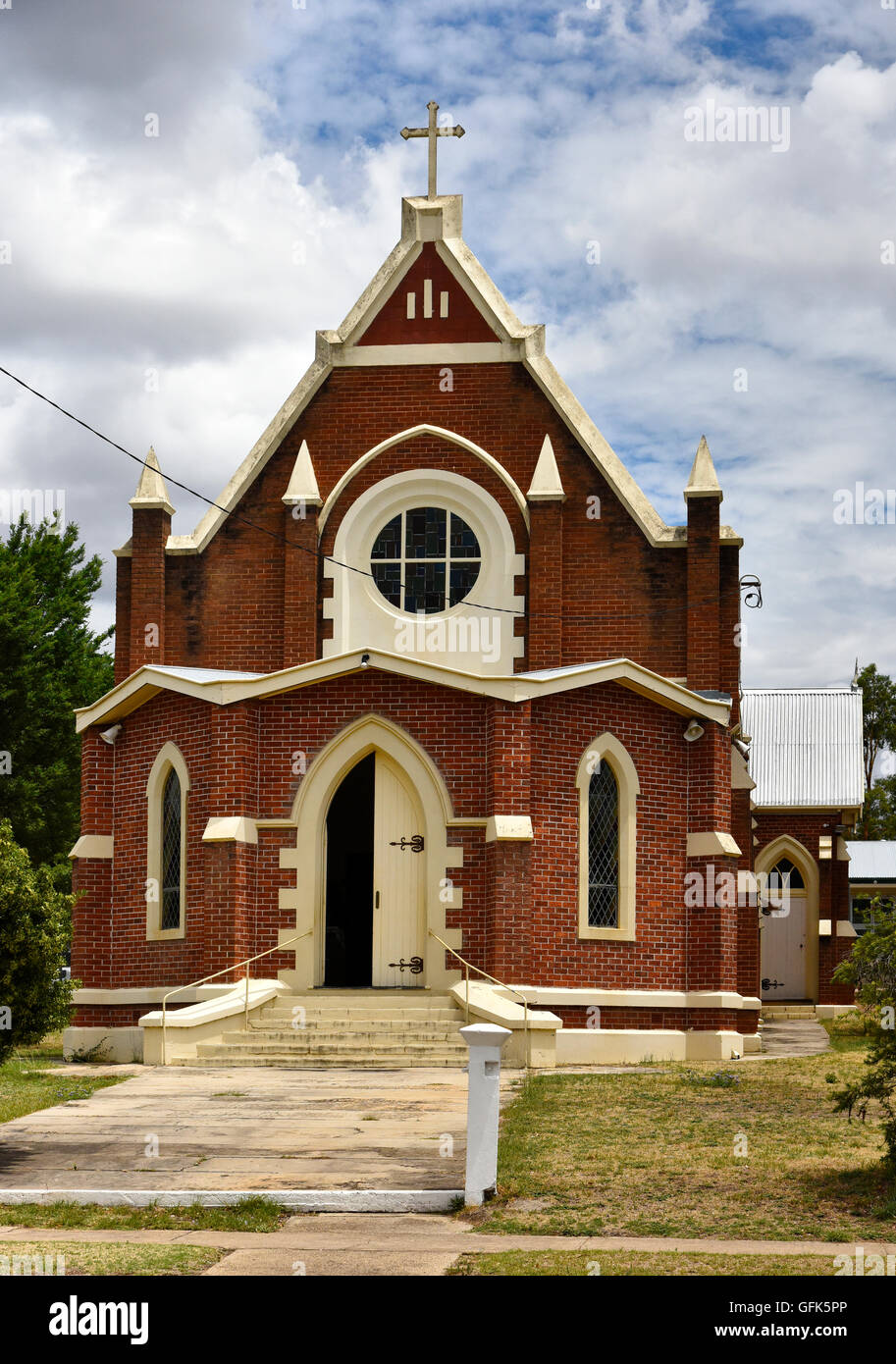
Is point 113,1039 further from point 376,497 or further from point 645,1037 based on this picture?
point 376,497

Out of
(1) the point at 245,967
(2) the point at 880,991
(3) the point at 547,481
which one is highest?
(3) the point at 547,481

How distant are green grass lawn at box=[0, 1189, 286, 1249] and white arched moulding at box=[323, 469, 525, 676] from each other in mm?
13721

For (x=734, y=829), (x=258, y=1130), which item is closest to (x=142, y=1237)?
(x=258, y=1130)

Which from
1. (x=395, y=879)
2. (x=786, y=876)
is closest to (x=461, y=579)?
(x=395, y=879)

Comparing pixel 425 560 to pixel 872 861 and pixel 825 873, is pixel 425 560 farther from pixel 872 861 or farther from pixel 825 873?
pixel 872 861

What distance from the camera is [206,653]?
24984 mm

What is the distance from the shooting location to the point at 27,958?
12820 millimetres

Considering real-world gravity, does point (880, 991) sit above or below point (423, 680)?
below

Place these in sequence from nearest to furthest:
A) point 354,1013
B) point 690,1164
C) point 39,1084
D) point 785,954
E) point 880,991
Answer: point 880,991 < point 690,1164 < point 39,1084 < point 354,1013 < point 785,954

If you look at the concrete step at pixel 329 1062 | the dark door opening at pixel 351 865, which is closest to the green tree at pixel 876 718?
the dark door opening at pixel 351 865

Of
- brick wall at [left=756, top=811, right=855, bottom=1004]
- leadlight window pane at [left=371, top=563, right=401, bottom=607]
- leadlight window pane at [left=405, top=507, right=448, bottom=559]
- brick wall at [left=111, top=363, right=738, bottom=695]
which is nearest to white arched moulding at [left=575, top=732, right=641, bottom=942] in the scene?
brick wall at [left=111, top=363, right=738, bottom=695]

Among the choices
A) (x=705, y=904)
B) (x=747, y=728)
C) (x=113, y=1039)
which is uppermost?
(x=747, y=728)

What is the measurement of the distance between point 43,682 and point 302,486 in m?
19.1

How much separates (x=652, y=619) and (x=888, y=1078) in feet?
43.1
